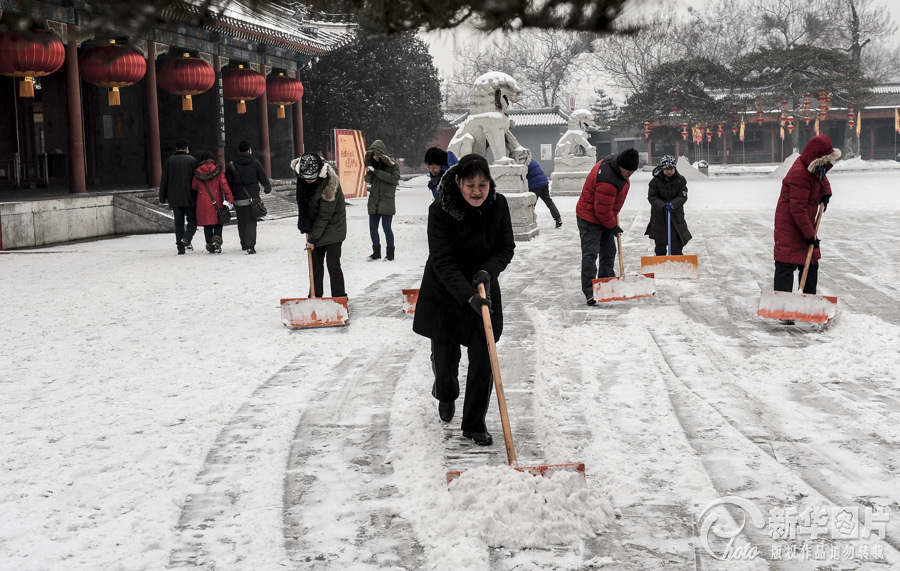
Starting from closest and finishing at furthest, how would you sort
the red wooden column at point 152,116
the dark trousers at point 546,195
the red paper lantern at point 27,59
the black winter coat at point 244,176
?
the black winter coat at point 244,176
the red paper lantern at point 27,59
the dark trousers at point 546,195
the red wooden column at point 152,116

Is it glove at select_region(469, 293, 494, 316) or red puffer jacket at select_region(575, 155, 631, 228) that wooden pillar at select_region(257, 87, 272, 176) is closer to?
red puffer jacket at select_region(575, 155, 631, 228)

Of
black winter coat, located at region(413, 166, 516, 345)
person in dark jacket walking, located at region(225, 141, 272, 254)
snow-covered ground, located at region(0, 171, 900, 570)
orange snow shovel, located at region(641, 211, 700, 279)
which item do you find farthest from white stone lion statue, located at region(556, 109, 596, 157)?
black winter coat, located at region(413, 166, 516, 345)

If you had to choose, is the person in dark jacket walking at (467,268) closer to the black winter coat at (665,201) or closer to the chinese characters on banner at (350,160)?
the black winter coat at (665,201)

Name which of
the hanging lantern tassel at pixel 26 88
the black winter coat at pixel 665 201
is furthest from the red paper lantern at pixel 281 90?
the black winter coat at pixel 665 201

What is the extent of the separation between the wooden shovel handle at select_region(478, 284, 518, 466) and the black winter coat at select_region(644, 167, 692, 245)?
520 centimetres

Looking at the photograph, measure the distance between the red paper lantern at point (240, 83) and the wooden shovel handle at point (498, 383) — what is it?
55.3 ft

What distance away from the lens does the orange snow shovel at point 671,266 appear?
873 centimetres

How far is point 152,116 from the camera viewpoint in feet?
54.8

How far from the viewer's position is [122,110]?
64.7 feet

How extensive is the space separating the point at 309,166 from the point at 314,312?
1149mm

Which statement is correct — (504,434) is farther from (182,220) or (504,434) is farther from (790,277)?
(182,220)

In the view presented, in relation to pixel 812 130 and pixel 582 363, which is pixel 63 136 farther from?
pixel 812 130

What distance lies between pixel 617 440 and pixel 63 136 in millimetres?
16861

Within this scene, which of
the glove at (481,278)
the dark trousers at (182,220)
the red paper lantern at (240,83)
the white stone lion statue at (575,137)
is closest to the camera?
the glove at (481,278)
